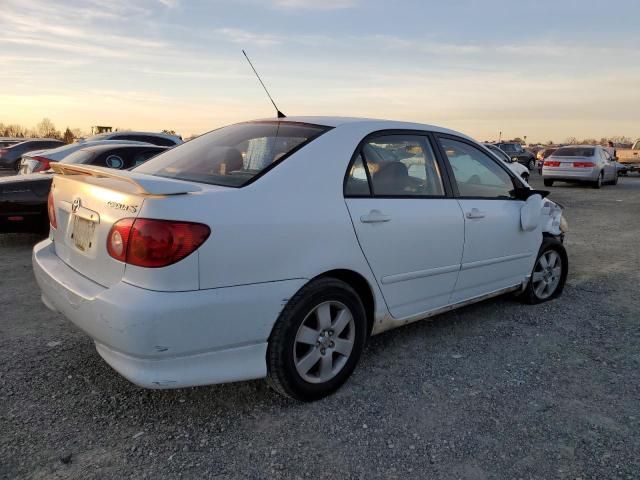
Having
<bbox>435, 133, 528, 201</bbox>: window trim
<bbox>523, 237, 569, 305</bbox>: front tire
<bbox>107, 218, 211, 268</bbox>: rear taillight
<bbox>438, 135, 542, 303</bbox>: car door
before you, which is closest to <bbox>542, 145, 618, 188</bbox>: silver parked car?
<bbox>523, 237, 569, 305</bbox>: front tire

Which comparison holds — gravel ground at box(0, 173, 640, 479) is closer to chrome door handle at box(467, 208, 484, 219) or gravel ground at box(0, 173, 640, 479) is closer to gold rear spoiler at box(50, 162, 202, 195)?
chrome door handle at box(467, 208, 484, 219)

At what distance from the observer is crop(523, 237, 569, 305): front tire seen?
4.56 metres

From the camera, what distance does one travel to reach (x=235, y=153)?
3184mm

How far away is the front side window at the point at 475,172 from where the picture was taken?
3.76 m

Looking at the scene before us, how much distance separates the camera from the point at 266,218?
251 cm

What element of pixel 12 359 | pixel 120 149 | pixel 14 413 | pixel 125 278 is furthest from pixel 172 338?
pixel 120 149

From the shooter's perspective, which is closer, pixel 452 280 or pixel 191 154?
pixel 191 154

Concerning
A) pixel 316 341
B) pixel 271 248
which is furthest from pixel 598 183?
pixel 271 248

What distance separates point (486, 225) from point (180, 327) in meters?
2.41

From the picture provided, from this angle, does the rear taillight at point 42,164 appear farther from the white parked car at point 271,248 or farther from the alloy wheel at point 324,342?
the alloy wheel at point 324,342

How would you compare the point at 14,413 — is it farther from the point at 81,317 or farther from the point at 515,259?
the point at 515,259

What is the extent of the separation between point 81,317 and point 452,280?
234cm

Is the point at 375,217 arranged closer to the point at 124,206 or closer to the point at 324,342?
the point at 324,342

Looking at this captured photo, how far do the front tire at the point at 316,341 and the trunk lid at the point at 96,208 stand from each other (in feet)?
2.62
